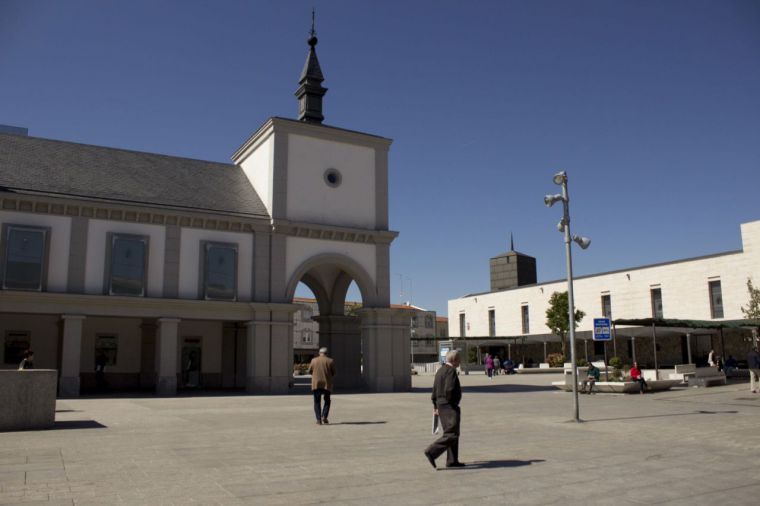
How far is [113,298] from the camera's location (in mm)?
25844

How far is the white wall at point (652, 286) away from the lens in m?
48.5

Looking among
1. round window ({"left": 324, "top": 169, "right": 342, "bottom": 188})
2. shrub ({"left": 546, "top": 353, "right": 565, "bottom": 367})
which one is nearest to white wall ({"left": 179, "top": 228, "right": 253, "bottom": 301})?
round window ({"left": 324, "top": 169, "right": 342, "bottom": 188})

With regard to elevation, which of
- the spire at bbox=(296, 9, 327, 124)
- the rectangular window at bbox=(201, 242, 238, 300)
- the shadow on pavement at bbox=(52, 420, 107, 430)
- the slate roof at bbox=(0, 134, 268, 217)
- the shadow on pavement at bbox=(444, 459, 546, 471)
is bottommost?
the shadow on pavement at bbox=(444, 459, 546, 471)

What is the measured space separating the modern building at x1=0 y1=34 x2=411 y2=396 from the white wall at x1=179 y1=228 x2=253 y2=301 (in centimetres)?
5

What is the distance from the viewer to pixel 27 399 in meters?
12.7

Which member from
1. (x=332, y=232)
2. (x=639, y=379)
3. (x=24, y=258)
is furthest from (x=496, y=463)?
(x=332, y=232)

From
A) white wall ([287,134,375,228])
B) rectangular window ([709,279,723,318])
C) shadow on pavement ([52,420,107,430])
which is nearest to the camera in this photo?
shadow on pavement ([52,420,107,430])

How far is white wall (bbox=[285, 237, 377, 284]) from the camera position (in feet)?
97.9

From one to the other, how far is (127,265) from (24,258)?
12.1 feet

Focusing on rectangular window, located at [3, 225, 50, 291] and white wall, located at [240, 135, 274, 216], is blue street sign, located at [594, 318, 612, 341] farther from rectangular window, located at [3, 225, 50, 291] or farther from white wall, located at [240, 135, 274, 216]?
rectangular window, located at [3, 225, 50, 291]

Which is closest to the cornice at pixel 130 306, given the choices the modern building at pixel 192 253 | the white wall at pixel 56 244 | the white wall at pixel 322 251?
the modern building at pixel 192 253

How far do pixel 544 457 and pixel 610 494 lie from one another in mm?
2605

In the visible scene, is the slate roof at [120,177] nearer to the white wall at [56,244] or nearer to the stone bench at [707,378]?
the white wall at [56,244]

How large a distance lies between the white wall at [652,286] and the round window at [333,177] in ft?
110
